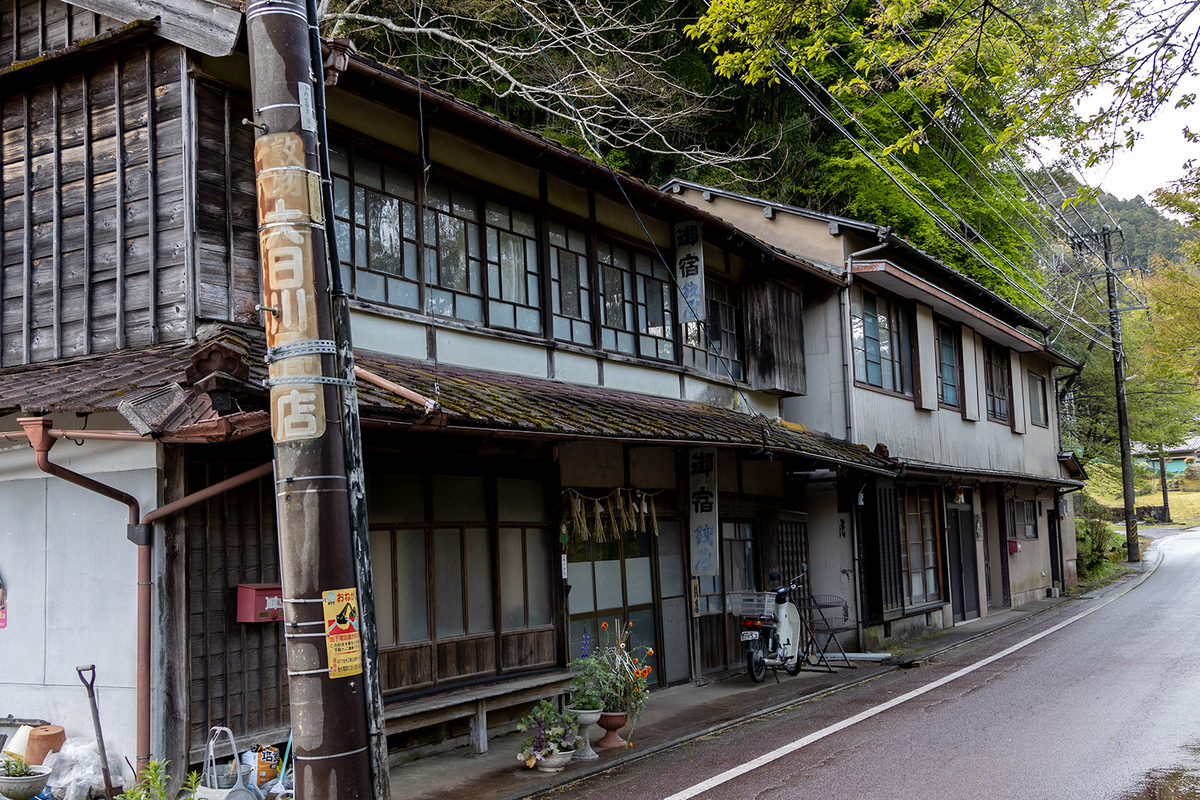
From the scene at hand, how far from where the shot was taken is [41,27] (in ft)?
32.5

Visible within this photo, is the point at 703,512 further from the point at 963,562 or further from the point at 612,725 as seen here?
the point at 963,562

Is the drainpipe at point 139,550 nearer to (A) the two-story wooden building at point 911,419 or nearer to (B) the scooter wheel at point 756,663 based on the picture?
(B) the scooter wheel at point 756,663

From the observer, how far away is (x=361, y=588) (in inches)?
190

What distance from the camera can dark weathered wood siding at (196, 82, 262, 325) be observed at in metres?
8.33

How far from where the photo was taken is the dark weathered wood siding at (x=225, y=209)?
8.33 m

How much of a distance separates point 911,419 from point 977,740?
1155 cm

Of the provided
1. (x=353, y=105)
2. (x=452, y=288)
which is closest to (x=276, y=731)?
(x=452, y=288)

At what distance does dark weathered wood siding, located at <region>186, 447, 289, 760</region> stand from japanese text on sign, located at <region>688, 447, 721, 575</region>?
725 centimetres

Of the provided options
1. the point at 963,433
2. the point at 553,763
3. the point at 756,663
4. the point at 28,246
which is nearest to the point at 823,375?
the point at 756,663

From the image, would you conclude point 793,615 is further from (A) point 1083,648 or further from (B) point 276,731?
(B) point 276,731

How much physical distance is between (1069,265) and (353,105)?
39654 millimetres

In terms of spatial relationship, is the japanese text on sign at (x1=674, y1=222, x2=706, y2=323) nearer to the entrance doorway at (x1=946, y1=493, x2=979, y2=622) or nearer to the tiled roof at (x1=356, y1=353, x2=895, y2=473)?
the tiled roof at (x1=356, y1=353, x2=895, y2=473)

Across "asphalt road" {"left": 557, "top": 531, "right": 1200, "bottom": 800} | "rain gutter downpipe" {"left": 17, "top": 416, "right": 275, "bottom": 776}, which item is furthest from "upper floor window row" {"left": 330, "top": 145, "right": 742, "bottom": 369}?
"asphalt road" {"left": 557, "top": 531, "right": 1200, "bottom": 800}

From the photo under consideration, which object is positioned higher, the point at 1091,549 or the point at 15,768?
the point at 15,768
